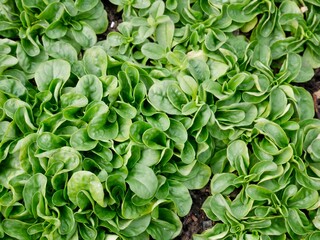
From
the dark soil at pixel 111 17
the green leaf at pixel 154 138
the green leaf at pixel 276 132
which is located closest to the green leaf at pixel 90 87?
the green leaf at pixel 154 138

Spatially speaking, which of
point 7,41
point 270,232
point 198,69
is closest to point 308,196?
point 270,232

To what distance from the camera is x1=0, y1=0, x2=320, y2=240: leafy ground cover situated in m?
2.12

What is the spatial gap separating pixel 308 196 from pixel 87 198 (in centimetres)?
97

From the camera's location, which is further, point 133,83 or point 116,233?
point 133,83

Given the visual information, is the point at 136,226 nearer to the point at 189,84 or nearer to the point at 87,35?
the point at 189,84

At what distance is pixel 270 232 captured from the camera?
2.21 m

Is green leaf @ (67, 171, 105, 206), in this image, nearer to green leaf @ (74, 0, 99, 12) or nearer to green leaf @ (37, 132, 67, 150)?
green leaf @ (37, 132, 67, 150)

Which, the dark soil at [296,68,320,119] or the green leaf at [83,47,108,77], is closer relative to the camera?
the green leaf at [83,47,108,77]

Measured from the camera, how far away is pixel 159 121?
225 centimetres

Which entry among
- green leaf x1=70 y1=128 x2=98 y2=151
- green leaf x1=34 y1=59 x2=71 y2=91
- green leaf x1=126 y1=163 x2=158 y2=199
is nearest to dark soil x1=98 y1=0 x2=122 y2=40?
green leaf x1=34 y1=59 x2=71 y2=91

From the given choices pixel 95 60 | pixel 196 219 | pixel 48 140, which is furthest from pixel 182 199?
pixel 95 60

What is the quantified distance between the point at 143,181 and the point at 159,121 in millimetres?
292

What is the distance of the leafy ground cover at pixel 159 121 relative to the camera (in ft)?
6.97

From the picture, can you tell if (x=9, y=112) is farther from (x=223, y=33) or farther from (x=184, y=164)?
(x=223, y=33)
